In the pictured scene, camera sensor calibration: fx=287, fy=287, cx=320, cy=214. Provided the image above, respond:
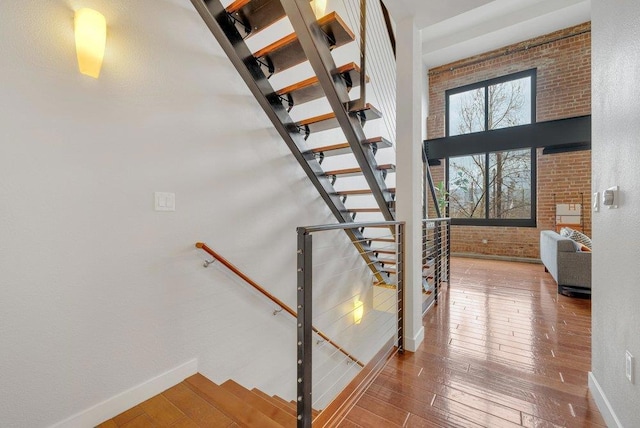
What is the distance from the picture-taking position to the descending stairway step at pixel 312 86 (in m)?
2.05

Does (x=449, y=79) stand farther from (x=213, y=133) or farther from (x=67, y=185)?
(x=67, y=185)

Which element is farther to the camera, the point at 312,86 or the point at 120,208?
the point at 312,86

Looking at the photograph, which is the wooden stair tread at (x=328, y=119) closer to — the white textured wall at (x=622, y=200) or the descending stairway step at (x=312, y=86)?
the descending stairway step at (x=312, y=86)

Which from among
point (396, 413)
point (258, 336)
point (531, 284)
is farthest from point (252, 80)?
point (531, 284)

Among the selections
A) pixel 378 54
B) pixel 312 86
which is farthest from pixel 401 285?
pixel 378 54

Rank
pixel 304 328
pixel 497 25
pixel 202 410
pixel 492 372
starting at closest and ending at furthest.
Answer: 1. pixel 304 328
2. pixel 202 410
3. pixel 492 372
4. pixel 497 25

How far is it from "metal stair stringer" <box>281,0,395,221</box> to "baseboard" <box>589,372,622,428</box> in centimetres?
194

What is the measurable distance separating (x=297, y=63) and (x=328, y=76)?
0.34 metres

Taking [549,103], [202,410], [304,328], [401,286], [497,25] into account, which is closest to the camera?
[304,328]

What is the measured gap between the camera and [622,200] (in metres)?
1.27

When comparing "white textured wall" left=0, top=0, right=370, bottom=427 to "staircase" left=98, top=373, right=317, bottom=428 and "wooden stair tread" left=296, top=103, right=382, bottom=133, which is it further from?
"wooden stair tread" left=296, top=103, right=382, bottom=133

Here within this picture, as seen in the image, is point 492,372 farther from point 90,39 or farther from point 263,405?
point 90,39

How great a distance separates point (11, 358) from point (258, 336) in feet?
4.78

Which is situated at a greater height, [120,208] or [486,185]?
[486,185]
